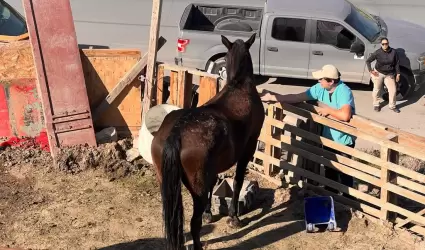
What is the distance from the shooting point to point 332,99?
742 cm

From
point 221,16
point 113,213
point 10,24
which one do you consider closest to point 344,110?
point 113,213

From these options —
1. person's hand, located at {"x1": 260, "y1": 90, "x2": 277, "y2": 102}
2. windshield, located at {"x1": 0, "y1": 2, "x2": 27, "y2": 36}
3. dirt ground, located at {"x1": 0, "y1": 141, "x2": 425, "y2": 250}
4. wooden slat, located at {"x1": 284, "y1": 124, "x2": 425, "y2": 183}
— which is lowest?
dirt ground, located at {"x1": 0, "y1": 141, "x2": 425, "y2": 250}

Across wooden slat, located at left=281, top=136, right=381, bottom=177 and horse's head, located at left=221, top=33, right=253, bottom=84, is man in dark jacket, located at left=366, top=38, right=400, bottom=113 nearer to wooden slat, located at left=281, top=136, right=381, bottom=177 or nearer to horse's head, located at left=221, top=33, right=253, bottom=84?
wooden slat, located at left=281, top=136, right=381, bottom=177

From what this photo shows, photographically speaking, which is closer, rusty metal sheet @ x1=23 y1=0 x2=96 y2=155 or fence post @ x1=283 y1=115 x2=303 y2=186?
fence post @ x1=283 y1=115 x2=303 y2=186

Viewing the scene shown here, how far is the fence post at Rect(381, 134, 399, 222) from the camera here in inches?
269

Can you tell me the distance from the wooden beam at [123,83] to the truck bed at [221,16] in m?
4.30

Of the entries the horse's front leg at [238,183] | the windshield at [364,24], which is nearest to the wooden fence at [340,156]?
the horse's front leg at [238,183]

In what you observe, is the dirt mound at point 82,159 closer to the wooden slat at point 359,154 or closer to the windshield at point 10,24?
the wooden slat at point 359,154

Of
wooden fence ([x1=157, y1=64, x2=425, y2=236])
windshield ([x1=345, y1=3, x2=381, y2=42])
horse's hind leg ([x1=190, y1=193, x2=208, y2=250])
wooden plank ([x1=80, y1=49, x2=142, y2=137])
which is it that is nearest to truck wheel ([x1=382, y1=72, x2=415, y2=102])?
windshield ([x1=345, y1=3, x2=381, y2=42])

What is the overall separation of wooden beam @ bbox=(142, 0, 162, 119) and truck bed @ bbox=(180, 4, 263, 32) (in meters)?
4.36

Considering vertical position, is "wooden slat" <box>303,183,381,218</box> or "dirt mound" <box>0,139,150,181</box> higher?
"dirt mound" <box>0,139,150,181</box>

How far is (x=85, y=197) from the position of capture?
26.3 feet

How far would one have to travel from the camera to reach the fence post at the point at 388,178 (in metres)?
6.84

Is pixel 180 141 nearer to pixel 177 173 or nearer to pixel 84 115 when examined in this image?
pixel 177 173
